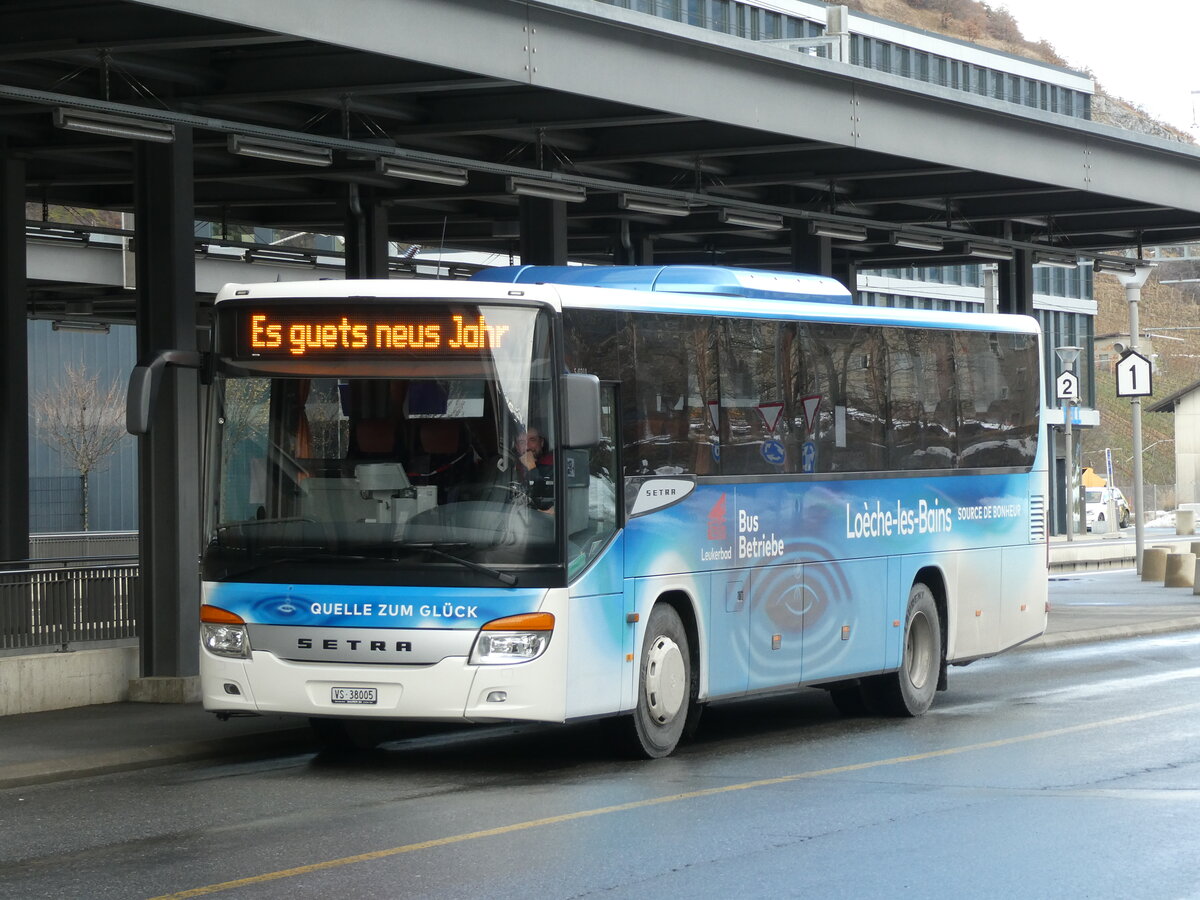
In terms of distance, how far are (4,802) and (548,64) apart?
8053mm

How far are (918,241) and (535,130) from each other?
880 cm

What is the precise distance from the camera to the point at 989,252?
2781cm

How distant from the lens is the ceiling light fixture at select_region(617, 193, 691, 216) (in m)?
20.2

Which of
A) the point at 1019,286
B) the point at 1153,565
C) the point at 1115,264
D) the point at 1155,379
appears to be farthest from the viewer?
the point at 1155,379

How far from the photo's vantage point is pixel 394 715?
11891 mm

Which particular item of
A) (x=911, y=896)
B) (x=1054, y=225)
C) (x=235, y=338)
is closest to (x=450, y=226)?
(x=1054, y=225)

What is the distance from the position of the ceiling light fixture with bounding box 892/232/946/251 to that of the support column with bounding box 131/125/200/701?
39.1ft

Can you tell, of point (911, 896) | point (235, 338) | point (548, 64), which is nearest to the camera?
point (911, 896)

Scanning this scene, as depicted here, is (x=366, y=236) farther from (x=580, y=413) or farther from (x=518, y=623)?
(x=518, y=623)

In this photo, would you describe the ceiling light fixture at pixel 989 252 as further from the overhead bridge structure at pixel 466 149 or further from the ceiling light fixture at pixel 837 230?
the ceiling light fixture at pixel 837 230

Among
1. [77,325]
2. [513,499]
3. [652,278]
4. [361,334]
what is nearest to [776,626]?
[652,278]

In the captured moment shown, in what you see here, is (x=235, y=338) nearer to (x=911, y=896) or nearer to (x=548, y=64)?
(x=548, y=64)

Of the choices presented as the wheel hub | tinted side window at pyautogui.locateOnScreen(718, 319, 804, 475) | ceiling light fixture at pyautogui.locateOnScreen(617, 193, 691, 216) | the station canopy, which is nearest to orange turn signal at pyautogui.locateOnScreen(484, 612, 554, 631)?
the wheel hub

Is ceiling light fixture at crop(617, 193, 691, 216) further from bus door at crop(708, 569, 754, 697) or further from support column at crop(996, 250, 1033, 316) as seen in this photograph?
support column at crop(996, 250, 1033, 316)
